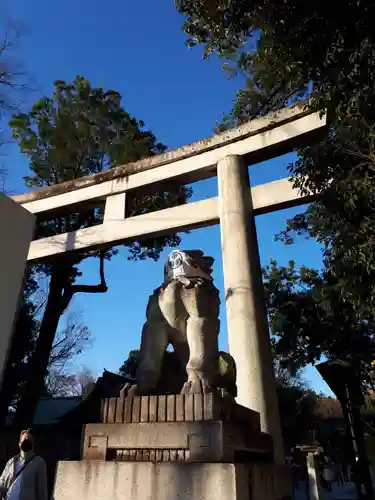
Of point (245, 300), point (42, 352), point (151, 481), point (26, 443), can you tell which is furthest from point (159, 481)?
point (42, 352)

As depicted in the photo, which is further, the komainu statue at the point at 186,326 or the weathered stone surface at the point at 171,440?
the komainu statue at the point at 186,326

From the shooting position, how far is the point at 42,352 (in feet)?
31.8

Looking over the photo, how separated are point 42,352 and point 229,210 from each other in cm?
590

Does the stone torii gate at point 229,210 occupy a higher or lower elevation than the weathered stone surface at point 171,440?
higher

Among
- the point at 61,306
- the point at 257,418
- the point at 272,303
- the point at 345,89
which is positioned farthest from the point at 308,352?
the point at 257,418

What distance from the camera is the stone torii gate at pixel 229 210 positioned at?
526cm

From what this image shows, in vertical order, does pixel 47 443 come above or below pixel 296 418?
below

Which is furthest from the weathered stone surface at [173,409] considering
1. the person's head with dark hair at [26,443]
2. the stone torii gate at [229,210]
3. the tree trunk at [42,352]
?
the tree trunk at [42,352]

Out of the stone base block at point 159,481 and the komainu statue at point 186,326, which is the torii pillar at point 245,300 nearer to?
the komainu statue at point 186,326

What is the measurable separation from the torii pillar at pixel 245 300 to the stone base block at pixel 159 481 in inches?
102

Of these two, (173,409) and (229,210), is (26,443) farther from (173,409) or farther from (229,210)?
(229,210)

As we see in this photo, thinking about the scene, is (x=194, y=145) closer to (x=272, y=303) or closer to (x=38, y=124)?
(x=38, y=124)

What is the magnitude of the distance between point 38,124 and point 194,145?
4954 millimetres

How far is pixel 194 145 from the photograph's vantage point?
7.17 metres
